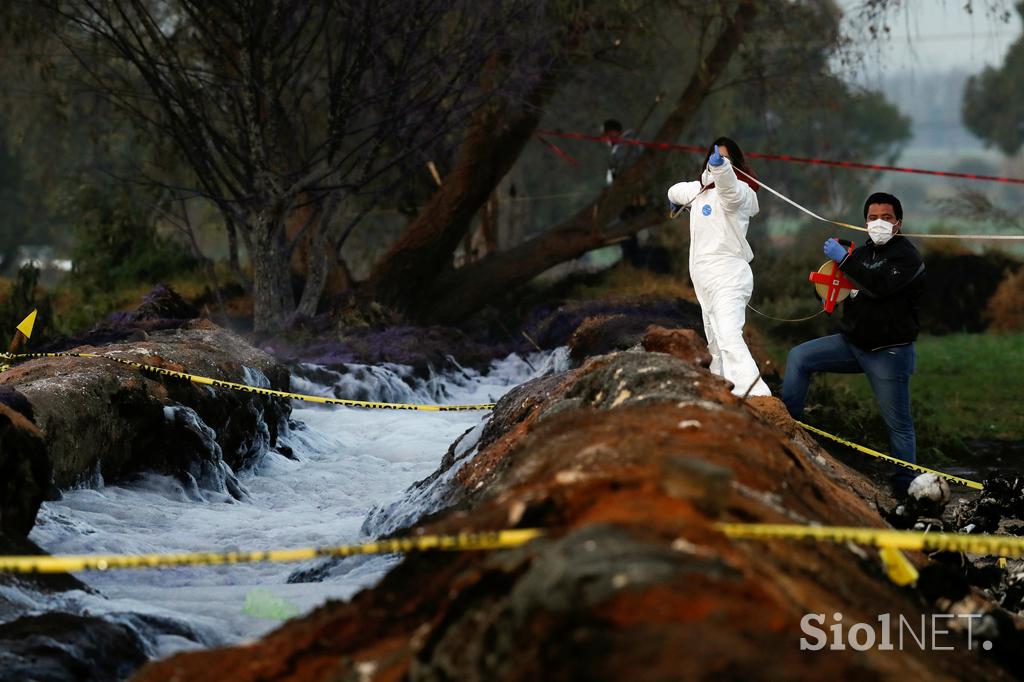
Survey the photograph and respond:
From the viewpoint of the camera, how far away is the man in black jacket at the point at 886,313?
8.84 m

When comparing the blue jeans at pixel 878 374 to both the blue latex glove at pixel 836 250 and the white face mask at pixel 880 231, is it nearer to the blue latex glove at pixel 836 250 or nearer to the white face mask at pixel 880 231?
the blue latex glove at pixel 836 250

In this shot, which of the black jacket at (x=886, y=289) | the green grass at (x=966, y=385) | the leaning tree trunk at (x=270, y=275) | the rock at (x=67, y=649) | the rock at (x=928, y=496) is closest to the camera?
the rock at (x=67, y=649)

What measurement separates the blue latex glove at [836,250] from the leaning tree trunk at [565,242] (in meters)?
12.9

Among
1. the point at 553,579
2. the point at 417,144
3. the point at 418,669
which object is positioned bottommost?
the point at 418,669

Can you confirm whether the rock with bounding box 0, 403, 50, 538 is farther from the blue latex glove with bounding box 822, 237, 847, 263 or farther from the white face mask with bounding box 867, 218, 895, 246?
the white face mask with bounding box 867, 218, 895, 246

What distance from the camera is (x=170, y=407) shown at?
35.7ft

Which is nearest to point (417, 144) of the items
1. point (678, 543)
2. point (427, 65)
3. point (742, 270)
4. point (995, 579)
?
point (427, 65)

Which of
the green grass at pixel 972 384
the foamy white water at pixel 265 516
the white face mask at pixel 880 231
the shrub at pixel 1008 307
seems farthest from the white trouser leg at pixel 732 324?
the shrub at pixel 1008 307

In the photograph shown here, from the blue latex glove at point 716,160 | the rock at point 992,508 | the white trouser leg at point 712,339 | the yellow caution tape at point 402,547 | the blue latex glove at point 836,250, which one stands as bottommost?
the rock at point 992,508

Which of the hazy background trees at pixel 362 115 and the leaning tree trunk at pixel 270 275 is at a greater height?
the hazy background trees at pixel 362 115

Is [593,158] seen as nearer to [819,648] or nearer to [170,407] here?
[170,407]

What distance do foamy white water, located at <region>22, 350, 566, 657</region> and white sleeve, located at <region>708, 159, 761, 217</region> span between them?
2445 mm

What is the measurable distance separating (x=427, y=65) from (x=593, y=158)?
29712 millimetres

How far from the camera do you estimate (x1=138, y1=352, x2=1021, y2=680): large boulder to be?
11.2 ft
